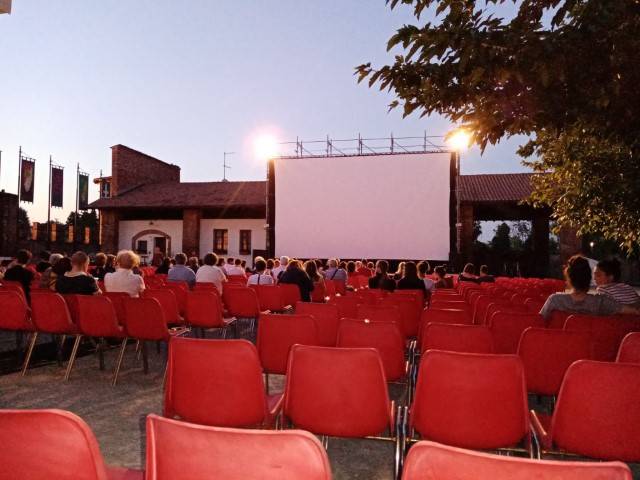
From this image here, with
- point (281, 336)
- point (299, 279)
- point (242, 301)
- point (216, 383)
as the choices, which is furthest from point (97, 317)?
point (299, 279)

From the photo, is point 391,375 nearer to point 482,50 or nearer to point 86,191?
point 482,50

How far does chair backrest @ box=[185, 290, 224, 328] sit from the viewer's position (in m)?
5.22

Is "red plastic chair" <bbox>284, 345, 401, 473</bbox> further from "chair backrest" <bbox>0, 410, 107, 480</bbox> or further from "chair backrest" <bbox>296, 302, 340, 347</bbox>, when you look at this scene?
"chair backrest" <bbox>296, 302, 340, 347</bbox>

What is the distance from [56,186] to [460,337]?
28.8m

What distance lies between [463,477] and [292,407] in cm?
146

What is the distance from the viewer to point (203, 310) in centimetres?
529

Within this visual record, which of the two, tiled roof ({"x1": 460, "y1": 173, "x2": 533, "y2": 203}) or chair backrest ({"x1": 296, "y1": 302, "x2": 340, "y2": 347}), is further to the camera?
tiled roof ({"x1": 460, "y1": 173, "x2": 533, "y2": 203})

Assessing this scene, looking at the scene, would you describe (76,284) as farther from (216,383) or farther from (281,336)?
(216,383)

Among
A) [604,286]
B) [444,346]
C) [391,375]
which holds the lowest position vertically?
[391,375]

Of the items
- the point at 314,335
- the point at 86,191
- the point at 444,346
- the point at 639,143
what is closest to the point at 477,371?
the point at 444,346

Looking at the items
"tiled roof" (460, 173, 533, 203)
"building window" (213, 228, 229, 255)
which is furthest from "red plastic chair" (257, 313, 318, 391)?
"building window" (213, 228, 229, 255)

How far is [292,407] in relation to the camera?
2309 mm

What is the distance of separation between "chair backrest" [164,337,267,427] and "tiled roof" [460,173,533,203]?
21.2 meters

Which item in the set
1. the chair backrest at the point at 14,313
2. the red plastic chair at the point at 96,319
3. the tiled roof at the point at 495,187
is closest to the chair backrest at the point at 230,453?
the red plastic chair at the point at 96,319
